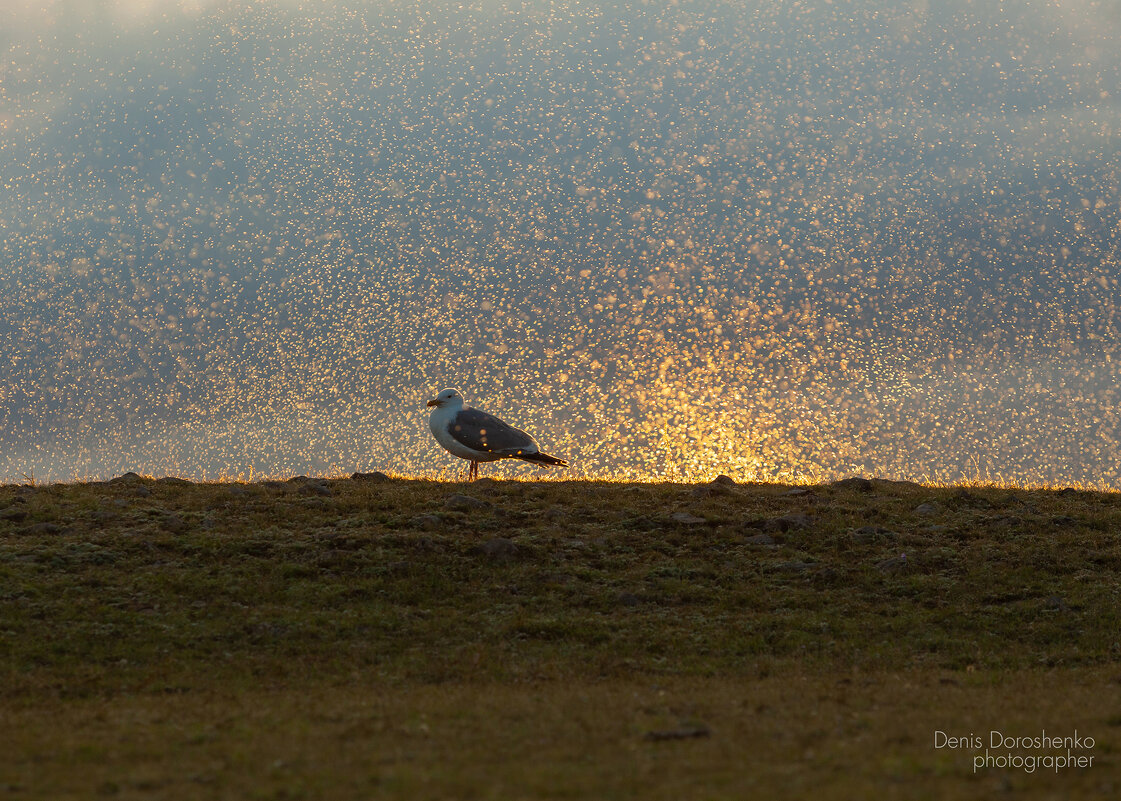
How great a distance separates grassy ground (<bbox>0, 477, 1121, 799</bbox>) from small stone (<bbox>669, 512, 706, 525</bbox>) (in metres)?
0.12

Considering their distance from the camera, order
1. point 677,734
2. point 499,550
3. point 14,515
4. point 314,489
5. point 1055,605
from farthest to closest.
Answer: point 314,489 → point 14,515 → point 499,550 → point 1055,605 → point 677,734

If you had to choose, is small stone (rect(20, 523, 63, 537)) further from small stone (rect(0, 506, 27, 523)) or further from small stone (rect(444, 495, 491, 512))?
small stone (rect(444, 495, 491, 512))

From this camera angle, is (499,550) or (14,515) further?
(14,515)

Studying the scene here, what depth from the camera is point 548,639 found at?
17859mm

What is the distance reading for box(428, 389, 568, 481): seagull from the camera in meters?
29.7

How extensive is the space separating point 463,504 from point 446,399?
252 inches

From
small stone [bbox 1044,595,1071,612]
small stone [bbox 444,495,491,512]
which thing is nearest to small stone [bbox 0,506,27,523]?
small stone [bbox 444,495,491,512]

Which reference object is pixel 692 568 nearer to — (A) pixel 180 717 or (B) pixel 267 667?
(B) pixel 267 667

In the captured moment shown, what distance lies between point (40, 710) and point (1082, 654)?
53.5 ft

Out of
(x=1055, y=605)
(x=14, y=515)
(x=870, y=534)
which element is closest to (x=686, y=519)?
(x=870, y=534)

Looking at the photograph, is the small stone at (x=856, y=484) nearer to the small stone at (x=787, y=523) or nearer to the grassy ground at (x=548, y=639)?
the grassy ground at (x=548, y=639)

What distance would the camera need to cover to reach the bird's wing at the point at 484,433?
97.4ft

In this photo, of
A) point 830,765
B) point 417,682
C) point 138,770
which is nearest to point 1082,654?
point 830,765

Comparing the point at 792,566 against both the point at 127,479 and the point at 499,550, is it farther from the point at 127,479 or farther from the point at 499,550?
the point at 127,479
